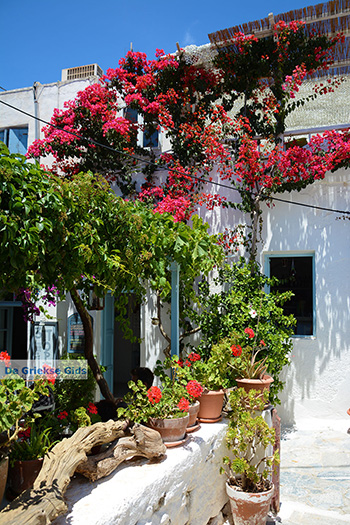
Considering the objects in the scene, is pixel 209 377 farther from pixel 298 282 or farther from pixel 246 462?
pixel 298 282

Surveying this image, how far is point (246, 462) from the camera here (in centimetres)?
423

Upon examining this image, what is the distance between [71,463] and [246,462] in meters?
2.10

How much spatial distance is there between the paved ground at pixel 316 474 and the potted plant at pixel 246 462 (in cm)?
53

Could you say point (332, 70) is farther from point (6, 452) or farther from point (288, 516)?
point (6, 452)

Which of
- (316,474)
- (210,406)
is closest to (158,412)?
(210,406)

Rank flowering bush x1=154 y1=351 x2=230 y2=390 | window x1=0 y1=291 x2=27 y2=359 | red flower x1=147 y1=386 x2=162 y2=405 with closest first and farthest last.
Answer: red flower x1=147 y1=386 x2=162 y2=405
flowering bush x1=154 y1=351 x2=230 y2=390
window x1=0 y1=291 x2=27 y2=359

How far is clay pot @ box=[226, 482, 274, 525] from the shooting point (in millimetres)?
4105

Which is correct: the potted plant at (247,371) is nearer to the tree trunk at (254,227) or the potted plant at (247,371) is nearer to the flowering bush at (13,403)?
the tree trunk at (254,227)

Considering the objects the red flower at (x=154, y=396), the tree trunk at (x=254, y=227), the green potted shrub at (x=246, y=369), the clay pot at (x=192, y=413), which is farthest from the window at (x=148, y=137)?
the red flower at (x=154, y=396)

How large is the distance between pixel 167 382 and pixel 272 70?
5.69 metres

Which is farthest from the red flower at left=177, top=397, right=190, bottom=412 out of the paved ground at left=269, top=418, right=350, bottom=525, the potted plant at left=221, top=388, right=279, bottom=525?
the paved ground at left=269, top=418, right=350, bottom=525

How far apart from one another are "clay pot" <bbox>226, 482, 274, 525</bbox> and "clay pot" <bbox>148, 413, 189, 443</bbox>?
3.32 feet

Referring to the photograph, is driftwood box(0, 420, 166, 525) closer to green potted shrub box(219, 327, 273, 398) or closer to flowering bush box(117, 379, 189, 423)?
flowering bush box(117, 379, 189, 423)

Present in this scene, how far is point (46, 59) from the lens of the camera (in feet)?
22.2
